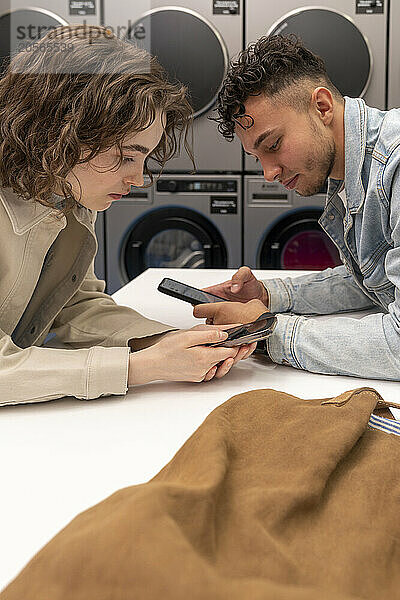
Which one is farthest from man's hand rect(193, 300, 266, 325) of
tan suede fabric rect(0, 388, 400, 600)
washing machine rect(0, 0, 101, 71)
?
washing machine rect(0, 0, 101, 71)

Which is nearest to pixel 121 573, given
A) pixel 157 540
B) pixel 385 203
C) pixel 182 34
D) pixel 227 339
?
pixel 157 540

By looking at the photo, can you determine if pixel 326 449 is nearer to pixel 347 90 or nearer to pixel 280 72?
pixel 280 72

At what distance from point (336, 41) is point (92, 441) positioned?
119 inches

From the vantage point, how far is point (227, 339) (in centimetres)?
118

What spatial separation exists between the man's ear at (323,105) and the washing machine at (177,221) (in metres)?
1.97

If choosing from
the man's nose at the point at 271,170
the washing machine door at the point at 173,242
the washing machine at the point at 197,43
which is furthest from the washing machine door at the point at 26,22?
the man's nose at the point at 271,170

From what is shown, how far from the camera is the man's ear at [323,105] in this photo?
1543 millimetres

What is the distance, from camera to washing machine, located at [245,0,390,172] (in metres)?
3.40

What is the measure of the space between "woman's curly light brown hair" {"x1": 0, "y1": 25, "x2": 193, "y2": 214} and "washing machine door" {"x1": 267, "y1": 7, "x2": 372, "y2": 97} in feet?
8.19

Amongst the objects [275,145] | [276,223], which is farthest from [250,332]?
[276,223]

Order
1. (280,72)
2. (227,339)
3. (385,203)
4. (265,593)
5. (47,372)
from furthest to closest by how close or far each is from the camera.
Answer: (280,72) < (385,203) < (227,339) < (47,372) < (265,593)

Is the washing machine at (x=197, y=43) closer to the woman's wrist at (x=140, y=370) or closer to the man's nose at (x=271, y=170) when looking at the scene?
the man's nose at (x=271, y=170)

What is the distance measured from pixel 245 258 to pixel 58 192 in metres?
2.44

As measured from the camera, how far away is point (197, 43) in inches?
138
